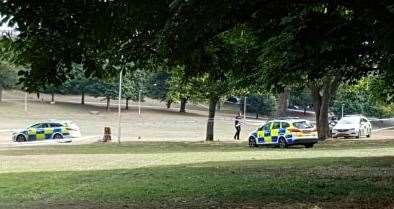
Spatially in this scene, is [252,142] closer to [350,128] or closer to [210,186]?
[350,128]

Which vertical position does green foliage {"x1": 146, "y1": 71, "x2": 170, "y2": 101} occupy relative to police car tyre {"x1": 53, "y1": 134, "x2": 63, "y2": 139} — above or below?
above

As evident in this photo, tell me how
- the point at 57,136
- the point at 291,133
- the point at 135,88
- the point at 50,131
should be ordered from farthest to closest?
1. the point at 135,88
2. the point at 57,136
3. the point at 50,131
4. the point at 291,133

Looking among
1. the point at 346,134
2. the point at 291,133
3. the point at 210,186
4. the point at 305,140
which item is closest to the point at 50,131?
the point at 291,133

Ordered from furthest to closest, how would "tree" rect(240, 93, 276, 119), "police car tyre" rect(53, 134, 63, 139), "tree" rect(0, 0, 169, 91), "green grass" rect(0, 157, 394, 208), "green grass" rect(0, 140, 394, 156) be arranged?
"tree" rect(240, 93, 276, 119) < "police car tyre" rect(53, 134, 63, 139) < "green grass" rect(0, 140, 394, 156) < "green grass" rect(0, 157, 394, 208) < "tree" rect(0, 0, 169, 91)

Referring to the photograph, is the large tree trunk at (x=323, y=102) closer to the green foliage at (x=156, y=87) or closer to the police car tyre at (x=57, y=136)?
the police car tyre at (x=57, y=136)

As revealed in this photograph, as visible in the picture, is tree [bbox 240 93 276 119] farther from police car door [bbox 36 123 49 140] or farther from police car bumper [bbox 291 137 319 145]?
police car bumper [bbox 291 137 319 145]

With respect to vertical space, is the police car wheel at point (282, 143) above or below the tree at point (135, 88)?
below

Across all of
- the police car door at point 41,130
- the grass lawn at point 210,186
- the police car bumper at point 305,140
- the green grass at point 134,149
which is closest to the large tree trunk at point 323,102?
the green grass at point 134,149

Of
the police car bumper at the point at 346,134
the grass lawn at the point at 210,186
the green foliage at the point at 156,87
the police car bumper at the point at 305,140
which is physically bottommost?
A: the grass lawn at the point at 210,186

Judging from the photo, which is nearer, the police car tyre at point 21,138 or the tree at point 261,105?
the police car tyre at point 21,138

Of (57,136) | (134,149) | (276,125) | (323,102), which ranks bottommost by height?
(134,149)

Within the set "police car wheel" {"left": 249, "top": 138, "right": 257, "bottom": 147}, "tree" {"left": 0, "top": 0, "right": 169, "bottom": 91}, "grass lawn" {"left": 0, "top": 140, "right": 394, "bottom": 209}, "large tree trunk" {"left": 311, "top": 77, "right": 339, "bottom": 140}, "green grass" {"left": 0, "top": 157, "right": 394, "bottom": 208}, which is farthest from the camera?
"large tree trunk" {"left": 311, "top": 77, "right": 339, "bottom": 140}

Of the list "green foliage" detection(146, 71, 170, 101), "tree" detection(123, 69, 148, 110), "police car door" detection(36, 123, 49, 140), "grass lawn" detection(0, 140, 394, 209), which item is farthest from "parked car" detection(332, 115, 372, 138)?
"green foliage" detection(146, 71, 170, 101)

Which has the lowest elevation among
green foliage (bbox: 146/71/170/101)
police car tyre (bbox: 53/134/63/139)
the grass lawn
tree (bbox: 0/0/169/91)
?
the grass lawn
